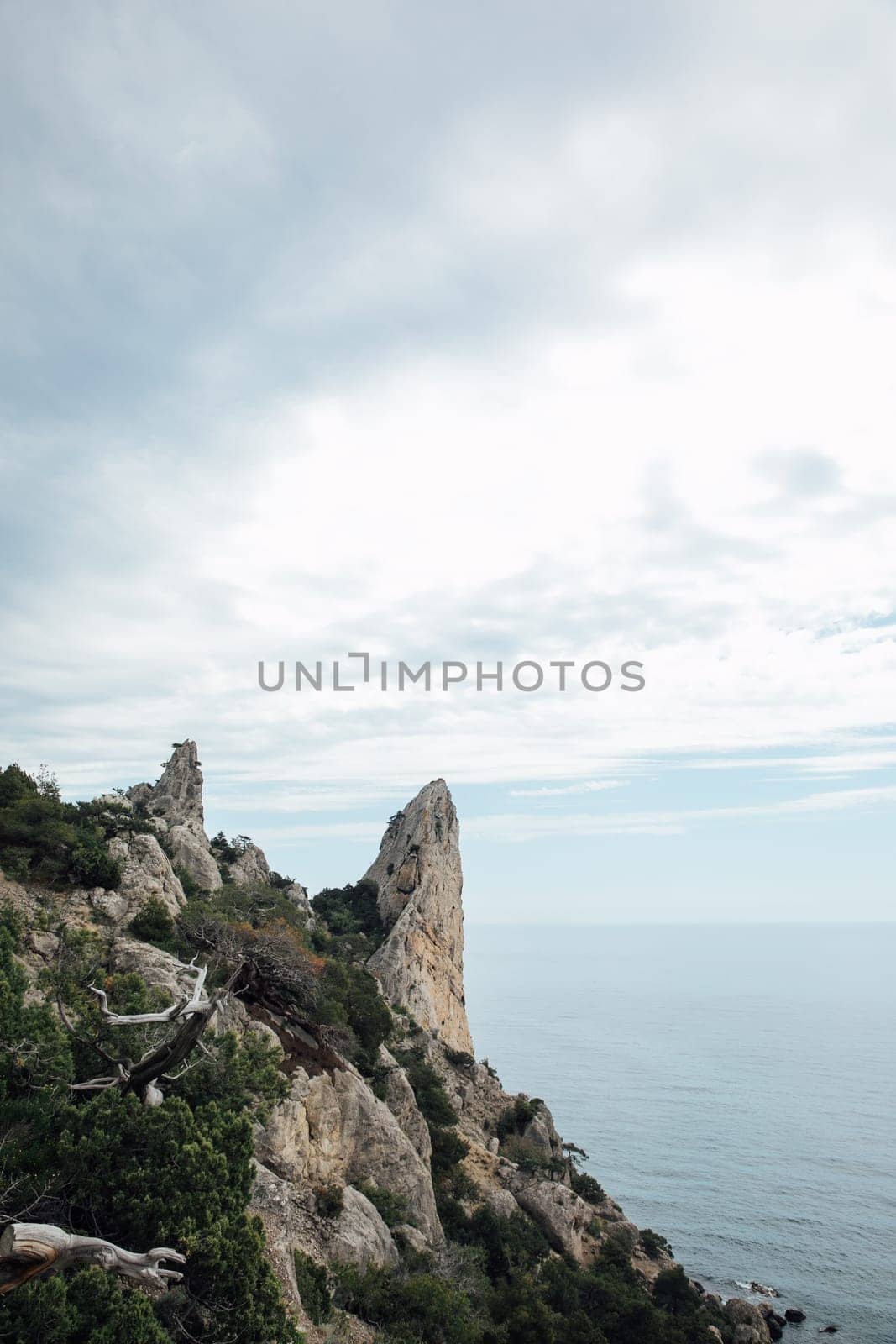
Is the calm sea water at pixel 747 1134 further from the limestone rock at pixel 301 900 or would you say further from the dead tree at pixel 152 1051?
the dead tree at pixel 152 1051

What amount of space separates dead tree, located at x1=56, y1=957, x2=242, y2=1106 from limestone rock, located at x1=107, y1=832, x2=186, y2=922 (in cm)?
982

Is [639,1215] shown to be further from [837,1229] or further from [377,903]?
[377,903]

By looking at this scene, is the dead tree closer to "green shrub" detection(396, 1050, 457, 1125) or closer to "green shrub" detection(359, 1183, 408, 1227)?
"green shrub" detection(359, 1183, 408, 1227)

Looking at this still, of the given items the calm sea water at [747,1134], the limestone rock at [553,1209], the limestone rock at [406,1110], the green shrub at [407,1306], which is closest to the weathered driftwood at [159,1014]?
the green shrub at [407,1306]

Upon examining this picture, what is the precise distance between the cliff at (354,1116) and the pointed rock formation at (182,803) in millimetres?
149

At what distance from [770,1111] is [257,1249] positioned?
92885mm

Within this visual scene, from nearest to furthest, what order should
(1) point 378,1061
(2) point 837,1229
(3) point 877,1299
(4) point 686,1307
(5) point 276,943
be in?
(5) point 276,943 < (1) point 378,1061 < (4) point 686,1307 < (3) point 877,1299 < (2) point 837,1229

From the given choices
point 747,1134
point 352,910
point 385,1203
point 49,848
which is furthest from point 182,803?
point 747,1134

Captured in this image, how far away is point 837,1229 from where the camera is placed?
185 feet

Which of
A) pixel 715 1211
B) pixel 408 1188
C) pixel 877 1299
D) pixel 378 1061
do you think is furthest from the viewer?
pixel 715 1211

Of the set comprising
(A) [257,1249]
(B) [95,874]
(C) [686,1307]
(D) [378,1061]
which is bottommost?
(C) [686,1307]

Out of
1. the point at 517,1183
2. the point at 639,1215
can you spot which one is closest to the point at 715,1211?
the point at 639,1215

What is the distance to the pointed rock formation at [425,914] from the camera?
47250mm

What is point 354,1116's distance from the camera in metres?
24.0
